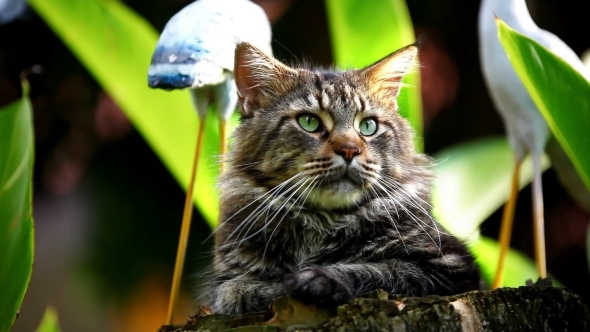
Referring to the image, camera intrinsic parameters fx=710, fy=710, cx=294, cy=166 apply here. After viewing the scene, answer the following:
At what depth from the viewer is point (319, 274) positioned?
0.88 m

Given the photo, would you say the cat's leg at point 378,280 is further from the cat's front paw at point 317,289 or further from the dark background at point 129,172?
the dark background at point 129,172

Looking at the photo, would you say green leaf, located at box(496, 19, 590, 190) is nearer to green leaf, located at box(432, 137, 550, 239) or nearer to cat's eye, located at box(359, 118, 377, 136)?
cat's eye, located at box(359, 118, 377, 136)

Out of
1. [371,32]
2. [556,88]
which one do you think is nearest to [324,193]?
[556,88]

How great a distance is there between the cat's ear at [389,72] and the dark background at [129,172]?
48.9 inches

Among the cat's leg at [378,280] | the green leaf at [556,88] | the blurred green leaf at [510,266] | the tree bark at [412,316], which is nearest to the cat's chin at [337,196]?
the cat's leg at [378,280]

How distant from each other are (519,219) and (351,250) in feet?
5.22

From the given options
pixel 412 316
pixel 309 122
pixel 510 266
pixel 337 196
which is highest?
pixel 309 122

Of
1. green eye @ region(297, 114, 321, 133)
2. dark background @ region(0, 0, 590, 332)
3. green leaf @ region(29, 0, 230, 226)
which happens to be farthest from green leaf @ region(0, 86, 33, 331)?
dark background @ region(0, 0, 590, 332)

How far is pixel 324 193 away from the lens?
1.05m

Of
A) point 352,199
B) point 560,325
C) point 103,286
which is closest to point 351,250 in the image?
point 352,199

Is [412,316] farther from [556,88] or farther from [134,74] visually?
[134,74]

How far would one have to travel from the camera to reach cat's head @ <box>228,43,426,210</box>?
1.04 meters

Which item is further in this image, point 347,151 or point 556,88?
point 556,88

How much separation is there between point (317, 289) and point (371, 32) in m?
0.97
